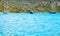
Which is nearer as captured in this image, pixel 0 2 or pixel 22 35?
pixel 22 35

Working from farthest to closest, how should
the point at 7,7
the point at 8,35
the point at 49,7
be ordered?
the point at 49,7, the point at 7,7, the point at 8,35

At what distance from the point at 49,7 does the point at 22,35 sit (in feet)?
271

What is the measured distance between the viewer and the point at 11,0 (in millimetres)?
115688

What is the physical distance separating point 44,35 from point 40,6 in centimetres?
8498

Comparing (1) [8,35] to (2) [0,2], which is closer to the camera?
(1) [8,35]

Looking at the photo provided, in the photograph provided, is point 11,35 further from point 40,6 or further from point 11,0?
point 11,0

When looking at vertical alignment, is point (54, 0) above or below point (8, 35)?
below

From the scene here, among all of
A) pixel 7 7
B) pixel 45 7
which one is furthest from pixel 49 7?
pixel 7 7

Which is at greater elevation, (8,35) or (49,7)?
(8,35)

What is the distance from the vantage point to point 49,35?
15641mm

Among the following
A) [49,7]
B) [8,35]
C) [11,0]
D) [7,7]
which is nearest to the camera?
[8,35]

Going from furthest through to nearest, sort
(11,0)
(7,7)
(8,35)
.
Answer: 1. (11,0)
2. (7,7)
3. (8,35)

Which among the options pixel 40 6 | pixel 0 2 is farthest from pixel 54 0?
pixel 0 2

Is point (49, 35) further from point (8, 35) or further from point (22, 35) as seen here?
point (8, 35)
